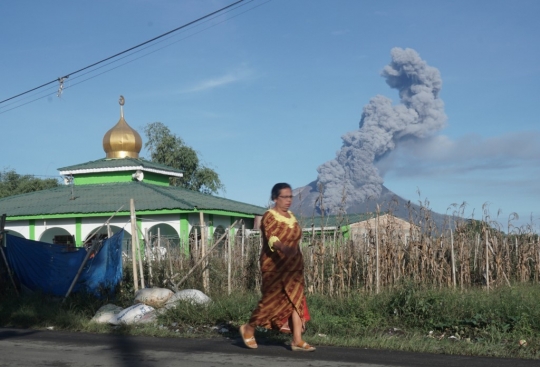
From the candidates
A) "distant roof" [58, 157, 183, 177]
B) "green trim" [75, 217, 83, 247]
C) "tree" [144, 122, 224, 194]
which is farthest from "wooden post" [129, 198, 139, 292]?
"tree" [144, 122, 224, 194]

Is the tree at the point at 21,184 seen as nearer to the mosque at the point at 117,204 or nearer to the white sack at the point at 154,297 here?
the mosque at the point at 117,204

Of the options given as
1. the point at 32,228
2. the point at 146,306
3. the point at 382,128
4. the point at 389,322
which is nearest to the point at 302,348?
the point at 389,322

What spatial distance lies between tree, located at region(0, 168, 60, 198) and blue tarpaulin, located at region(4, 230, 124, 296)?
35903mm

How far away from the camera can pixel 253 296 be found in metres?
11.7

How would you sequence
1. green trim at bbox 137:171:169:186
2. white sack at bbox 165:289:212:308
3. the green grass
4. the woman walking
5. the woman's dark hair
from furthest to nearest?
green trim at bbox 137:171:169:186 < white sack at bbox 165:289:212:308 < the green grass < the woman's dark hair < the woman walking

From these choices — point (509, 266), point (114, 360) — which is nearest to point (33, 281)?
point (114, 360)

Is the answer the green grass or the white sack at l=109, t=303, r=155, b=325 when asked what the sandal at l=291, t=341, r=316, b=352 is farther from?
the white sack at l=109, t=303, r=155, b=325

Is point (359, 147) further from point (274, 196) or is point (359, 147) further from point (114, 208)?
point (274, 196)

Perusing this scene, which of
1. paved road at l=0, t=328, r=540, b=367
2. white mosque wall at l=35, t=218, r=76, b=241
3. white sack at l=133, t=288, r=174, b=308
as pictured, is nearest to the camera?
paved road at l=0, t=328, r=540, b=367

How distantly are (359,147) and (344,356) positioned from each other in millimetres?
82536

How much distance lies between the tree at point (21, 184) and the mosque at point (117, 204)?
22.4 metres

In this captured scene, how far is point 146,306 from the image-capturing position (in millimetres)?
10875

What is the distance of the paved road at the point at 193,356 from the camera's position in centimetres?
685

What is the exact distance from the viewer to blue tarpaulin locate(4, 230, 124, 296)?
Result: 533 inches
